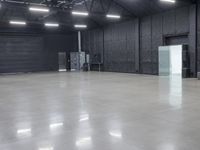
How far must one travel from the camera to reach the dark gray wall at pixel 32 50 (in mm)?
21703

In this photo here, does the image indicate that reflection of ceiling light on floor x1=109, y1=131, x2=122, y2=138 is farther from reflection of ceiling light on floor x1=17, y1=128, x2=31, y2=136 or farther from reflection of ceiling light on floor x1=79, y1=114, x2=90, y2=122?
reflection of ceiling light on floor x1=17, y1=128, x2=31, y2=136

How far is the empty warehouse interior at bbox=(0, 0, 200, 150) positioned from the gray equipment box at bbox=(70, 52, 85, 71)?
108mm

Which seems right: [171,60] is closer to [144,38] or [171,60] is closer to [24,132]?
[144,38]

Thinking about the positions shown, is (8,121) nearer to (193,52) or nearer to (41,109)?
(41,109)

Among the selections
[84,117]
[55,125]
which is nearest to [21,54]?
[84,117]

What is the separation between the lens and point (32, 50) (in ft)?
75.4

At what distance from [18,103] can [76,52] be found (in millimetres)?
18548

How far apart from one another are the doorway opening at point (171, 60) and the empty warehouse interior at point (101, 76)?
0.20ft

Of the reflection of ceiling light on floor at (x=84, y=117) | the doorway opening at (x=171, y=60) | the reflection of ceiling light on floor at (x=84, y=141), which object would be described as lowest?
the reflection of ceiling light on floor at (x=84, y=141)

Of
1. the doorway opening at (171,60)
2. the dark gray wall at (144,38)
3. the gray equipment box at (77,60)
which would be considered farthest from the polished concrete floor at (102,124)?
the gray equipment box at (77,60)

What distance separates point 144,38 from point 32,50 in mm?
11562

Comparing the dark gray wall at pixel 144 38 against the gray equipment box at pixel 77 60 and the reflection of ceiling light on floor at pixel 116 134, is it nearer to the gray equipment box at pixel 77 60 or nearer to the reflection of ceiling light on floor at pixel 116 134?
the gray equipment box at pixel 77 60

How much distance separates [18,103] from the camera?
668 cm

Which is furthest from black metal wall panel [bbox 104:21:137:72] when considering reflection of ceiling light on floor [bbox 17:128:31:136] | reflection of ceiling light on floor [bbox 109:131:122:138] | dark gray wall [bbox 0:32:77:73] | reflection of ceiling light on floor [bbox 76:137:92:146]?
reflection of ceiling light on floor [bbox 76:137:92:146]
